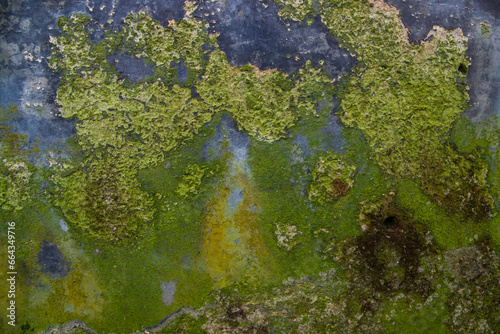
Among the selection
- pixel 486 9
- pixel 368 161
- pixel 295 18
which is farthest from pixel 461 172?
pixel 295 18

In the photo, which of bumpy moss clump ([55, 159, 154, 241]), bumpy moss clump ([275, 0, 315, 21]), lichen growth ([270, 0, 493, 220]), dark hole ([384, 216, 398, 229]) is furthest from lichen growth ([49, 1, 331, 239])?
dark hole ([384, 216, 398, 229])

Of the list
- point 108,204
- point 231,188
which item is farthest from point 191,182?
point 108,204

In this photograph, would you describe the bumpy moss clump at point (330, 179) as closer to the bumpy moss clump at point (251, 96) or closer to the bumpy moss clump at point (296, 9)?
the bumpy moss clump at point (251, 96)

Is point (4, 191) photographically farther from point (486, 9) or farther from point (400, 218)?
point (486, 9)

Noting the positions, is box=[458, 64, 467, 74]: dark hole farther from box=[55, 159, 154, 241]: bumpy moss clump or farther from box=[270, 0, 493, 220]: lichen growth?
box=[55, 159, 154, 241]: bumpy moss clump

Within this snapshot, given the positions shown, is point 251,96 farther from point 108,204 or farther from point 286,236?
point 108,204

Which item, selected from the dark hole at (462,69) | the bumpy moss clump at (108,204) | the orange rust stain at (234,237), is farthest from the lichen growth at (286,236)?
the dark hole at (462,69)
